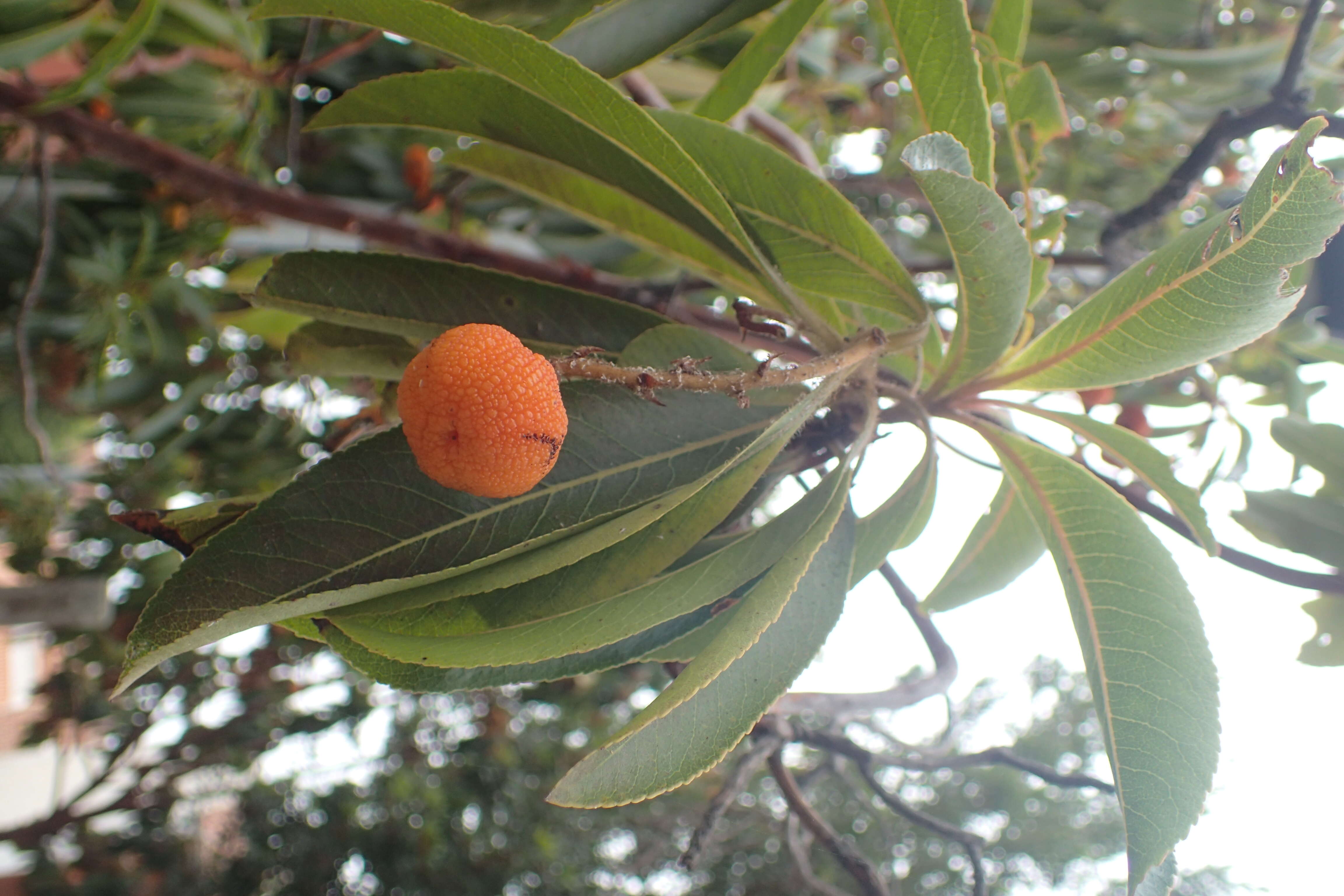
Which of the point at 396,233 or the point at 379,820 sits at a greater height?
the point at 396,233

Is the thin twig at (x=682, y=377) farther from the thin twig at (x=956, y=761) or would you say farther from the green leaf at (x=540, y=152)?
the thin twig at (x=956, y=761)

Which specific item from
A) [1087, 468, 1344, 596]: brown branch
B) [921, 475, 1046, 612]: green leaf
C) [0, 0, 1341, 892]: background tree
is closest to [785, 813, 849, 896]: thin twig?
[0, 0, 1341, 892]: background tree

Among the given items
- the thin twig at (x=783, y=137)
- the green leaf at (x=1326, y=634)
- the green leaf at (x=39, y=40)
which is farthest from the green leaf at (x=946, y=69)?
the green leaf at (x=39, y=40)

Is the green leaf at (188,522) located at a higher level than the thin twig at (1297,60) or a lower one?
lower

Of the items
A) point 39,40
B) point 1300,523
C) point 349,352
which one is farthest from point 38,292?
point 1300,523

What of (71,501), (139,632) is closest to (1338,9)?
(139,632)

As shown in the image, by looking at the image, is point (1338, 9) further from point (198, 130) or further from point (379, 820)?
point (379, 820)
